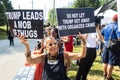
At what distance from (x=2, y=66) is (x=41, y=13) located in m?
8.97

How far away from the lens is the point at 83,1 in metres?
55.8

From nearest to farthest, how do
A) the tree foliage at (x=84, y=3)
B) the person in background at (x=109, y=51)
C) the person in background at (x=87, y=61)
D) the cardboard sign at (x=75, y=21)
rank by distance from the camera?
the cardboard sign at (x=75, y=21) < the person in background at (x=109, y=51) < the person in background at (x=87, y=61) < the tree foliage at (x=84, y=3)

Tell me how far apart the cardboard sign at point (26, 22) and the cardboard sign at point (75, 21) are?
16.6 inches

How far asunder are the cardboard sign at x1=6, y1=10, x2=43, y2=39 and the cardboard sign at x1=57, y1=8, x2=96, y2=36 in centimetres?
42

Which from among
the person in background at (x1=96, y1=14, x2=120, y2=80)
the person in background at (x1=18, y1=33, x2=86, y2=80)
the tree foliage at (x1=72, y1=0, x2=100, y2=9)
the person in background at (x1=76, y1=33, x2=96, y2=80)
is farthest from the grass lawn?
the tree foliage at (x1=72, y1=0, x2=100, y2=9)

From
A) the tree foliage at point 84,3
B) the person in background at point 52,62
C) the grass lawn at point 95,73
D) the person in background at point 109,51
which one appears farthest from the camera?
the tree foliage at point 84,3

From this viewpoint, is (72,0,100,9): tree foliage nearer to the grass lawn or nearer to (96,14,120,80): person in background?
the grass lawn

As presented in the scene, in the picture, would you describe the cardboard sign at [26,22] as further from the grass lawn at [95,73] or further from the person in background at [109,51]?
the grass lawn at [95,73]

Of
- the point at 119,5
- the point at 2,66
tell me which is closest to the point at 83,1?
the point at 2,66

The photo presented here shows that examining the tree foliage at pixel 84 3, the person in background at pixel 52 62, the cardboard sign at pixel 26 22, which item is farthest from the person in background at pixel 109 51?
the tree foliage at pixel 84 3

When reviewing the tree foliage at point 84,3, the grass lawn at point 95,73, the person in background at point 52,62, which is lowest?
the grass lawn at point 95,73

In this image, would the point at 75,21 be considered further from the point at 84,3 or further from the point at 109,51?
the point at 84,3

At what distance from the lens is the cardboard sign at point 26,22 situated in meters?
5.47

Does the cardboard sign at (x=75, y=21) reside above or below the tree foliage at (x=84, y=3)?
below
